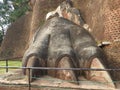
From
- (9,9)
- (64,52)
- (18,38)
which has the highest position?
(9,9)

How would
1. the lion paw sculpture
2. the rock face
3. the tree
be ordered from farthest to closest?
the tree → the rock face → the lion paw sculpture

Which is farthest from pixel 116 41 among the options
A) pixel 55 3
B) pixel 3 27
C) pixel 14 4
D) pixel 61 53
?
pixel 3 27

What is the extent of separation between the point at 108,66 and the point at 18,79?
272 cm

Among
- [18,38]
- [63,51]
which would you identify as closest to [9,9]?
[18,38]

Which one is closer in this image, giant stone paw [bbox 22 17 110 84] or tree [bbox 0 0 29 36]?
giant stone paw [bbox 22 17 110 84]

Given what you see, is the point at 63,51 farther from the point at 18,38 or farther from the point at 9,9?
the point at 9,9

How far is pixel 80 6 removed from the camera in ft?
38.5

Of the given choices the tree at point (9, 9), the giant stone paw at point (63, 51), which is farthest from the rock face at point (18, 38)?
the tree at point (9, 9)

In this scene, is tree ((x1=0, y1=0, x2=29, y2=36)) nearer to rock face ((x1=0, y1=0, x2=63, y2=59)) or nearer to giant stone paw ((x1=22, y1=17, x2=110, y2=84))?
rock face ((x1=0, y1=0, x2=63, y2=59))

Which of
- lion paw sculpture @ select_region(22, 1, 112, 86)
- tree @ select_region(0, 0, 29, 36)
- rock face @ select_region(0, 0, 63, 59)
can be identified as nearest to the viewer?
lion paw sculpture @ select_region(22, 1, 112, 86)

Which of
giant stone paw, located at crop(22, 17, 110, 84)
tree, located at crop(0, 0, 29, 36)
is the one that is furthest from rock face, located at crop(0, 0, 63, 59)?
tree, located at crop(0, 0, 29, 36)

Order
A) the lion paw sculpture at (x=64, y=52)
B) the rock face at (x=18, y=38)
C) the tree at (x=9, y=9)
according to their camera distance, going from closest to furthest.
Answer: the lion paw sculpture at (x=64, y=52) < the rock face at (x=18, y=38) < the tree at (x=9, y=9)

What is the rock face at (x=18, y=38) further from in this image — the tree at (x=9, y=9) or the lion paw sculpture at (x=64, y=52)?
the tree at (x=9, y=9)

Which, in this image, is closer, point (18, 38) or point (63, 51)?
point (63, 51)
